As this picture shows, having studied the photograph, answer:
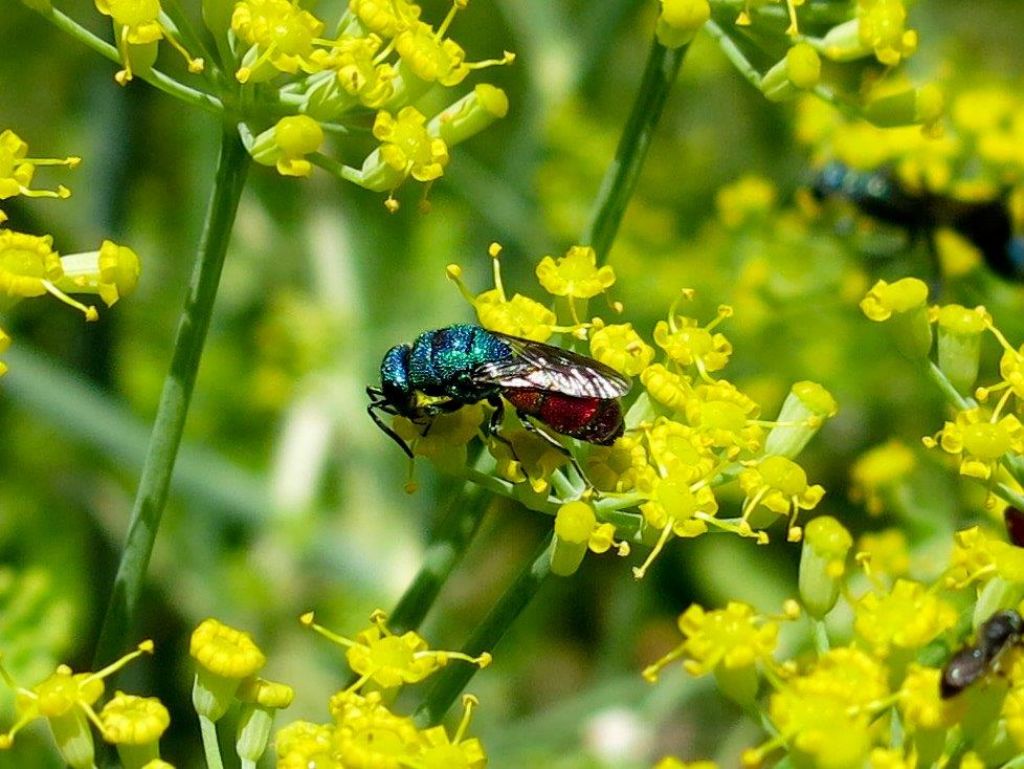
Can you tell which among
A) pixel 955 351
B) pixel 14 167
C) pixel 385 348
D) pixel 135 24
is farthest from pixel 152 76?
pixel 385 348

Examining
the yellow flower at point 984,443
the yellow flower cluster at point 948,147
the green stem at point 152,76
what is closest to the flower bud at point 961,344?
the yellow flower at point 984,443

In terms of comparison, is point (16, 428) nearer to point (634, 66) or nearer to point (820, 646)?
point (634, 66)

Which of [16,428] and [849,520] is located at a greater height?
[16,428]

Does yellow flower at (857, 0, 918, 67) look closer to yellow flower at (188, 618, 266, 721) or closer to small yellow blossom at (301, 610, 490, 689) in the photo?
small yellow blossom at (301, 610, 490, 689)

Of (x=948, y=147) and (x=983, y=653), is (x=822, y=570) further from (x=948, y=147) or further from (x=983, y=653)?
(x=948, y=147)

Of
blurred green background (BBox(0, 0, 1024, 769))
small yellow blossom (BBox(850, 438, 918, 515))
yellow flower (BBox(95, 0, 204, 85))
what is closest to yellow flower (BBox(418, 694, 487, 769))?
yellow flower (BBox(95, 0, 204, 85))

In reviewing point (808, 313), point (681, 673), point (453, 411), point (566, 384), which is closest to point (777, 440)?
point (566, 384)
